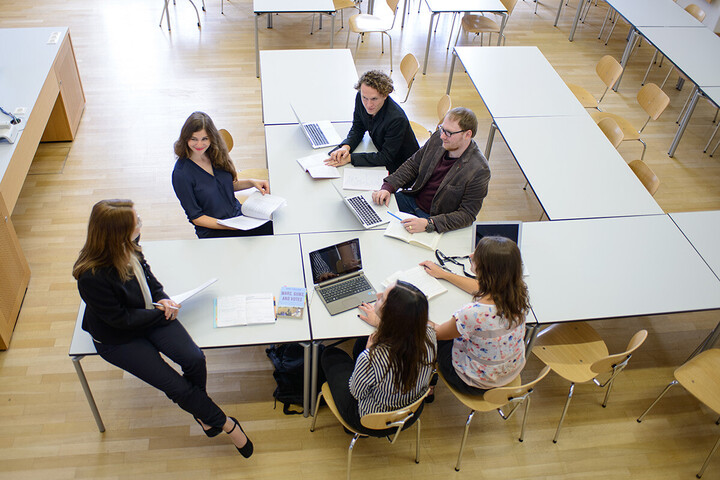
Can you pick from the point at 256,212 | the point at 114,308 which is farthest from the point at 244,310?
the point at 256,212

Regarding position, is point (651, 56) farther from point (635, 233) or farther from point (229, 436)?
point (229, 436)

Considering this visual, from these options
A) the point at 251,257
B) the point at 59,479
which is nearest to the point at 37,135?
the point at 251,257

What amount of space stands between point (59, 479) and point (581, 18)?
8317 mm

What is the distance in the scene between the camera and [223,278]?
126 inches

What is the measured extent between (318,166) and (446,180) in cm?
91

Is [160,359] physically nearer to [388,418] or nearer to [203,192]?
[203,192]

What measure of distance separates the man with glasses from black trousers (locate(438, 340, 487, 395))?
73 cm

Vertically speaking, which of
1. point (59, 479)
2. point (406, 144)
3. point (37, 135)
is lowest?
point (59, 479)

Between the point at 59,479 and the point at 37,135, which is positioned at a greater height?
the point at 37,135

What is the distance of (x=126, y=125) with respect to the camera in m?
5.60

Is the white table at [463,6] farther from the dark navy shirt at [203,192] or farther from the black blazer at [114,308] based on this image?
the black blazer at [114,308]

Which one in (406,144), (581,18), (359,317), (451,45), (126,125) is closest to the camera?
(359,317)

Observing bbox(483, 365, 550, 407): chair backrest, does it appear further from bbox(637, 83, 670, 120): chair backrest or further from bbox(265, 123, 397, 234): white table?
bbox(637, 83, 670, 120): chair backrest

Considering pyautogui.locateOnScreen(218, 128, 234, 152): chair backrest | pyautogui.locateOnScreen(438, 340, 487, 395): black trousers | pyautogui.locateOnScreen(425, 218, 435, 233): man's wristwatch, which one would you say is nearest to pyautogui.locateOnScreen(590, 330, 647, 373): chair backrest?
pyautogui.locateOnScreen(438, 340, 487, 395): black trousers
